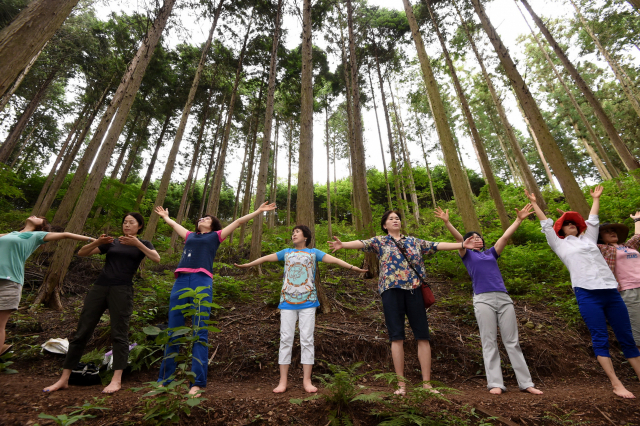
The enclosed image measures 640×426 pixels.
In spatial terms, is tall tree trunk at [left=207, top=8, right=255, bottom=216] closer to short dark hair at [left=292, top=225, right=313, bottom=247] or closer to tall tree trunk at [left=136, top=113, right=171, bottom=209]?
tall tree trunk at [left=136, top=113, right=171, bottom=209]

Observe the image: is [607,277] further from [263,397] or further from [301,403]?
[263,397]

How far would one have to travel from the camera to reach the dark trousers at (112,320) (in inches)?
106

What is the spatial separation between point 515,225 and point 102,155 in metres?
7.59

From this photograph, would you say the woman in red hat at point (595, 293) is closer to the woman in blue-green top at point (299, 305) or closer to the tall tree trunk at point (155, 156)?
the woman in blue-green top at point (299, 305)

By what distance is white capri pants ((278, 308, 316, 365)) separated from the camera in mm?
2681

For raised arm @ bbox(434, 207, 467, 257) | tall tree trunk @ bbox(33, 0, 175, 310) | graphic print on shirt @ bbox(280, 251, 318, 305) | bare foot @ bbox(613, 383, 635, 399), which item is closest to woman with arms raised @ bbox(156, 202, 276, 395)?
graphic print on shirt @ bbox(280, 251, 318, 305)

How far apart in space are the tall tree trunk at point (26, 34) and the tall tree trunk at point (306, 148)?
3523 millimetres

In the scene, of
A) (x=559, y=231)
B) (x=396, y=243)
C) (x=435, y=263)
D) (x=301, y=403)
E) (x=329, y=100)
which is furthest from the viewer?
(x=329, y=100)

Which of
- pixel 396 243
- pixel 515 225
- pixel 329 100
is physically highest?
pixel 329 100

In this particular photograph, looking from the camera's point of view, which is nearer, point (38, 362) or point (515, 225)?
point (515, 225)

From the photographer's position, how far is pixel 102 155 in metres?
5.66

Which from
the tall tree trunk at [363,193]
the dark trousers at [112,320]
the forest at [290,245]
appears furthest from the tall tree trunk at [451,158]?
the dark trousers at [112,320]

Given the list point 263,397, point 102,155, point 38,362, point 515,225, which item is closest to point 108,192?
point 102,155

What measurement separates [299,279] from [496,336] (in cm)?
222
